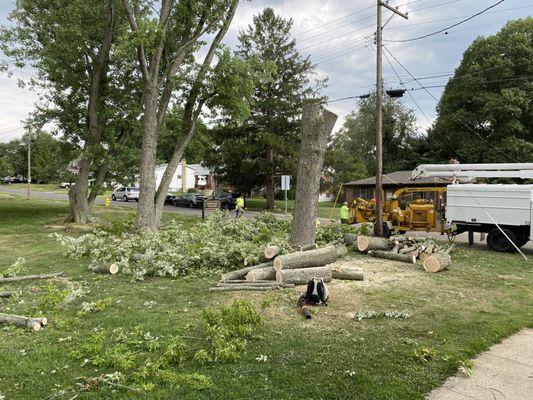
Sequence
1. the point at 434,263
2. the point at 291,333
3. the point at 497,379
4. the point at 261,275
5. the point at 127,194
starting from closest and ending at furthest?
the point at 497,379 < the point at 291,333 < the point at 261,275 < the point at 434,263 < the point at 127,194

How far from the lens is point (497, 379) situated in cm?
466

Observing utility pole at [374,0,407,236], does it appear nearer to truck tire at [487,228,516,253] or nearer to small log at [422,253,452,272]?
truck tire at [487,228,516,253]

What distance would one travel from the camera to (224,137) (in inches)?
1453

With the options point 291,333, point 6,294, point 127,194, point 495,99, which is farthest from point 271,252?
point 127,194

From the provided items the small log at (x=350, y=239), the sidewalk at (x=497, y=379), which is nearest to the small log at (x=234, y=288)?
the sidewalk at (x=497, y=379)

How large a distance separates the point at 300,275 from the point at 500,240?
9.65 m

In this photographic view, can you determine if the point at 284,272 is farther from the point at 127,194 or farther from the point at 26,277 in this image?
the point at 127,194

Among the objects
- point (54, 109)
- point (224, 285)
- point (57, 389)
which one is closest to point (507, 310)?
point (224, 285)

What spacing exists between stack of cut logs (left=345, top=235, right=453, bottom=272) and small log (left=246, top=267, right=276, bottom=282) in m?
4.31

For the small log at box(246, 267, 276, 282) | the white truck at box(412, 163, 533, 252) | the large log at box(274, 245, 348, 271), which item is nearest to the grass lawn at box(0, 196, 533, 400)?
the small log at box(246, 267, 276, 282)

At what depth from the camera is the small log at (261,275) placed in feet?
29.2

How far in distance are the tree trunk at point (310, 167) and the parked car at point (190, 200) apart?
28716 mm

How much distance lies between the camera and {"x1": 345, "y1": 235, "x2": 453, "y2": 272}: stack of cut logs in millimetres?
10820

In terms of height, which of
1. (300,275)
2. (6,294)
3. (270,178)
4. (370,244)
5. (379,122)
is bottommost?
(6,294)
